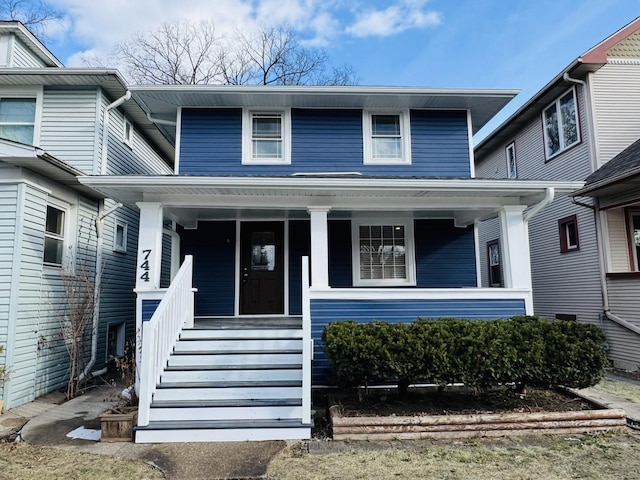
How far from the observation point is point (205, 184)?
569 centimetres

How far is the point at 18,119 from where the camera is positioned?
827 cm

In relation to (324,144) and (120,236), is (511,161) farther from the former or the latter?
(120,236)

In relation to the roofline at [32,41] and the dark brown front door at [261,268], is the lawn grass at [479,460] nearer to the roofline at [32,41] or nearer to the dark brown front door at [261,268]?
the dark brown front door at [261,268]

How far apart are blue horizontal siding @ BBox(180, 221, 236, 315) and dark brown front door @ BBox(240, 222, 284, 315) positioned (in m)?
0.21

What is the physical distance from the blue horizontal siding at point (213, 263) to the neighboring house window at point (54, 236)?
2.02 m

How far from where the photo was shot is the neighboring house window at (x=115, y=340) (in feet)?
29.2

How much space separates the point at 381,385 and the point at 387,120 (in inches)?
200

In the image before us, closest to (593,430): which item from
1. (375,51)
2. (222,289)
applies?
(222,289)

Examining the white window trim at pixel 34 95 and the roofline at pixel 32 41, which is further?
the roofline at pixel 32 41

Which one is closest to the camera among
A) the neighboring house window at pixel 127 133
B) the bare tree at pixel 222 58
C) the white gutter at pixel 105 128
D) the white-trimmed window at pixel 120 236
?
the white gutter at pixel 105 128

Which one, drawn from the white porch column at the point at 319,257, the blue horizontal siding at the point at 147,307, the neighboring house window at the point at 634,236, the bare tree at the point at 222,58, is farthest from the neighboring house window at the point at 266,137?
the bare tree at the point at 222,58

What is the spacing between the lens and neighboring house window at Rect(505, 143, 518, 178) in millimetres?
12383

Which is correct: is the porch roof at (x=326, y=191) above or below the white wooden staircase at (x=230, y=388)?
above

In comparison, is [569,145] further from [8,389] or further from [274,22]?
[274,22]
